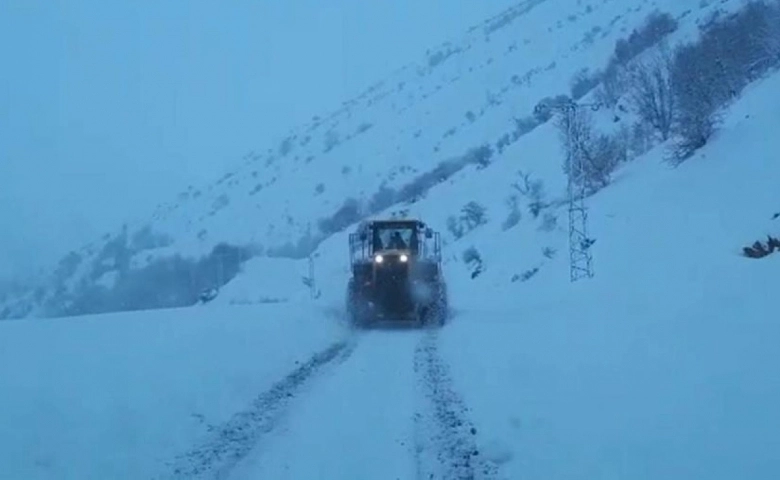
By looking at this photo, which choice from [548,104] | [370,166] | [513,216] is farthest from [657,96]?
[370,166]

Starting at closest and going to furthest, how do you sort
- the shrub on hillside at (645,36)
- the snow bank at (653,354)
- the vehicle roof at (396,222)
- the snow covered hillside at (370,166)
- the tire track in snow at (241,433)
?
the snow bank at (653,354), the tire track in snow at (241,433), the vehicle roof at (396,222), the snow covered hillside at (370,166), the shrub on hillside at (645,36)

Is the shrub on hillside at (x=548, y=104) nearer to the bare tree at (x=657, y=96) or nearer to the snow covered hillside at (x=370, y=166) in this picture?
the snow covered hillside at (x=370, y=166)

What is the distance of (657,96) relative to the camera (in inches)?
1681

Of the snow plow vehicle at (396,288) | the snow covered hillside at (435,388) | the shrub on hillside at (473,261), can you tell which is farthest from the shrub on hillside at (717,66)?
the snow plow vehicle at (396,288)

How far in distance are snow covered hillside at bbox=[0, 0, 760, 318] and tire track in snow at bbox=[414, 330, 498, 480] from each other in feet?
90.8

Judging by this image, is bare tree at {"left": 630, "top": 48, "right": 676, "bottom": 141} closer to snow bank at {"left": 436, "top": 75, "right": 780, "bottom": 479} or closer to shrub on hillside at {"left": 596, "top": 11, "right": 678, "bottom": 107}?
snow bank at {"left": 436, "top": 75, "right": 780, "bottom": 479}

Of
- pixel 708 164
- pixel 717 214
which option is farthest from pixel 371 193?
pixel 717 214

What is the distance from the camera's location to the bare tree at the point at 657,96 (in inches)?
1654

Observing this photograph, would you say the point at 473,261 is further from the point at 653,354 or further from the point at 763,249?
the point at 653,354

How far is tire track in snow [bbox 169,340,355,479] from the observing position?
10.3 metres

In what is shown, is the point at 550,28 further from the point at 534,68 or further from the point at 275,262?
the point at 275,262

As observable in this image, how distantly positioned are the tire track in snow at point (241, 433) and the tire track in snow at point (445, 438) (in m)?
1.78

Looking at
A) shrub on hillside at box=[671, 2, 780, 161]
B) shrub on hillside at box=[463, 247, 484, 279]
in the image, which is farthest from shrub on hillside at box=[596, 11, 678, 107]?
shrub on hillside at box=[463, 247, 484, 279]

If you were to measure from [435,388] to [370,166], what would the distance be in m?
64.0
